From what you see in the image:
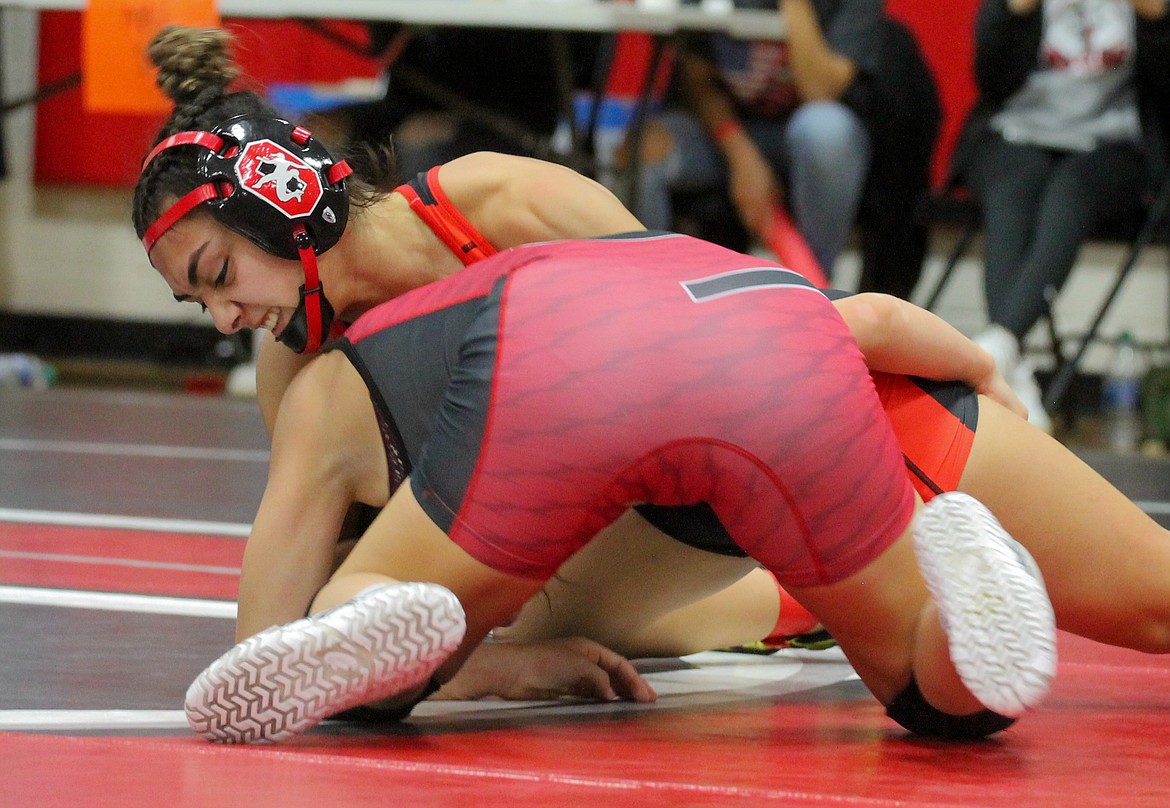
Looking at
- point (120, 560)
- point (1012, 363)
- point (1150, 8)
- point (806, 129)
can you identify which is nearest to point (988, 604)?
point (120, 560)

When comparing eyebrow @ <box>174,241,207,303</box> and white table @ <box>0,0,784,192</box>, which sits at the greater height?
eyebrow @ <box>174,241,207,303</box>

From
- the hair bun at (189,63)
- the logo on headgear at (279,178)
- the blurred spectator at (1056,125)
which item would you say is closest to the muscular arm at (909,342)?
the logo on headgear at (279,178)

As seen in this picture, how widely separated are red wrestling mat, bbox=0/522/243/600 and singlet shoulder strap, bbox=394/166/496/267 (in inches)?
26.1

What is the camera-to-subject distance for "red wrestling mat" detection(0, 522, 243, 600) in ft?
7.53

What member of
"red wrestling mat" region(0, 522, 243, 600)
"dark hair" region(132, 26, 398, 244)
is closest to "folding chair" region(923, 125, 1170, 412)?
"red wrestling mat" region(0, 522, 243, 600)

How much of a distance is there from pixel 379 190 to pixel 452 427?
23.9 inches

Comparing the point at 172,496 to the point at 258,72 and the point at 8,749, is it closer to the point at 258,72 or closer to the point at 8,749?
the point at 8,749

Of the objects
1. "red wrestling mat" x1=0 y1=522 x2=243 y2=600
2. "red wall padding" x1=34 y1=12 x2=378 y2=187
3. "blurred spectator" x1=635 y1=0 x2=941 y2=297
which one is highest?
"blurred spectator" x1=635 y1=0 x2=941 y2=297

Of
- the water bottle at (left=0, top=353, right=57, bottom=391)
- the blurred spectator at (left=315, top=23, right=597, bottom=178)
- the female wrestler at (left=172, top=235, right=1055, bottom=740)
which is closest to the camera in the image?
the female wrestler at (left=172, top=235, right=1055, bottom=740)

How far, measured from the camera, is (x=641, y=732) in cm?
154

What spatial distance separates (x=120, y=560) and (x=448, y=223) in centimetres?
94

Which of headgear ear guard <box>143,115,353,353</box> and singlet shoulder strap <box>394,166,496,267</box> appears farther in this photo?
singlet shoulder strap <box>394,166,496,267</box>

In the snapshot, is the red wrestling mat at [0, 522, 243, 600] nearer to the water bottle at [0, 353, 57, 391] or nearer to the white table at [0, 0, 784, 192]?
the white table at [0, 0, 784, 192]

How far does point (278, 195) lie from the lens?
1696 millimetres
